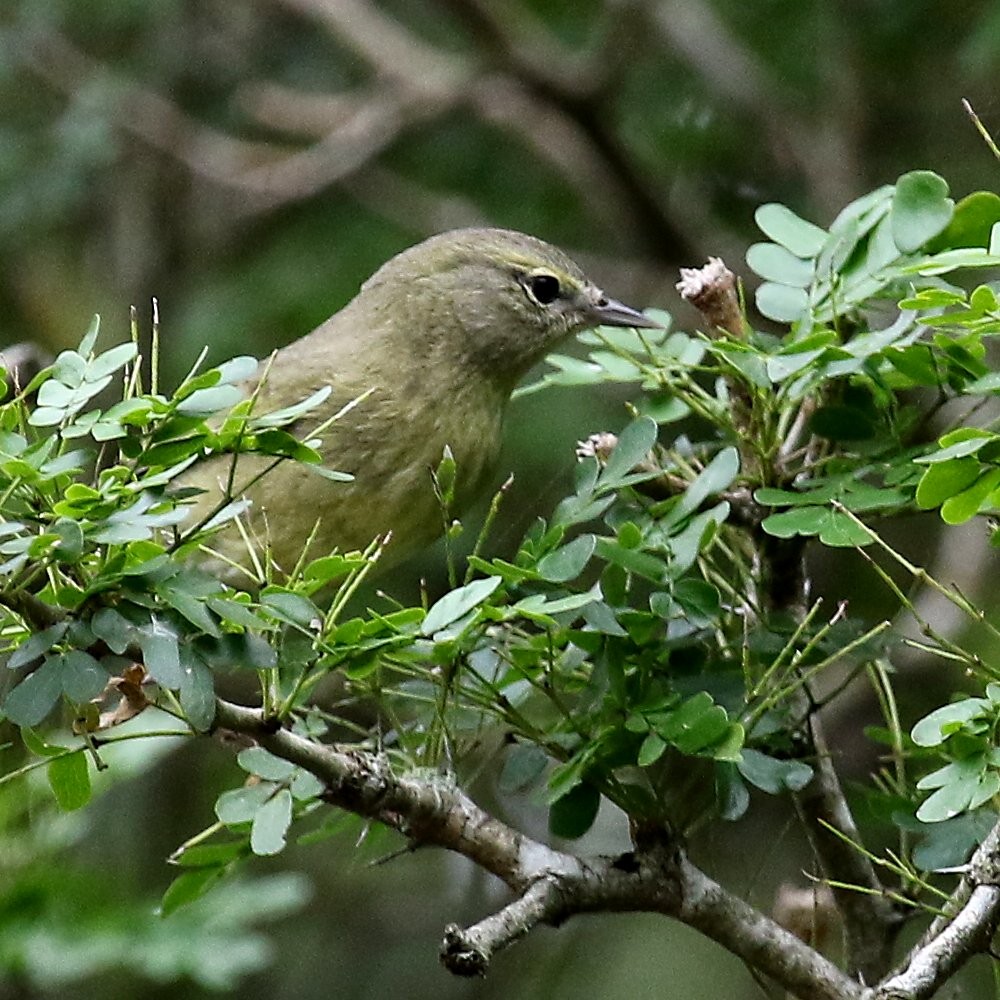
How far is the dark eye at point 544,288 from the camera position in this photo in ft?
12.4

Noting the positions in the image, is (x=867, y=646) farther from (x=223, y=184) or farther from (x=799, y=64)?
(x=799, y=64)

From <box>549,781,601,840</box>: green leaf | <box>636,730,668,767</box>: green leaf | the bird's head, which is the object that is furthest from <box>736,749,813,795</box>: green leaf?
the bird's head

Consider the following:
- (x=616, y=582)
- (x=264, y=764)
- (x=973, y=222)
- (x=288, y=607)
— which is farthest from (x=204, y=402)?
(x=973, y=222)

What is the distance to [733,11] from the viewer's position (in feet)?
19.5

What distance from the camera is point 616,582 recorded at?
2232 millimetres

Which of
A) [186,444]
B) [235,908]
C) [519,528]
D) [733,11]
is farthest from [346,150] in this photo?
[186,444]

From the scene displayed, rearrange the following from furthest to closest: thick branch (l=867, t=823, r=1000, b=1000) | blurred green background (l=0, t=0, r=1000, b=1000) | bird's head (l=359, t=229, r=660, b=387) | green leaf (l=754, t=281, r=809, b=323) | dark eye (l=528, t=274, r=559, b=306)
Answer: blurred green background (l=0, t=0, r=1000, b=1000)
dark eye (l=528, t=274, r=559, b=306)
bird's head (l=359, t=229, r=660, b=387)
green leaf (l=754, t=281, r=809, b=323)
thick branch (l=867, t=823, r=1000, b=1000)

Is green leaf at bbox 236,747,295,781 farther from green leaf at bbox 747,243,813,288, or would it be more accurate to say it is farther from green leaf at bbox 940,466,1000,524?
green leaf at bbox 747,243,813,288

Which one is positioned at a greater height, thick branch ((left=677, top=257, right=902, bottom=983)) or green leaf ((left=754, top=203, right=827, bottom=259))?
green leaf ((left=754, top=203, right=827, bottom=259))

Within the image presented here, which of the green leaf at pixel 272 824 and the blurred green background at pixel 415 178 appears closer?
the green leaf at pixel 272 824

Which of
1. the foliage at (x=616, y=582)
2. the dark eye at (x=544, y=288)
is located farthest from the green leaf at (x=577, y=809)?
the dark eye at (x=544, y=288)

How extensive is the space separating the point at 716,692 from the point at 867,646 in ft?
0.83

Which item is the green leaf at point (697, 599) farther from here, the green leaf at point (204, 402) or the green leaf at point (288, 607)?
the green leaf at point (204, 402)

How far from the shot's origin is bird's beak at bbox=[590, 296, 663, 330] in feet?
10.8
